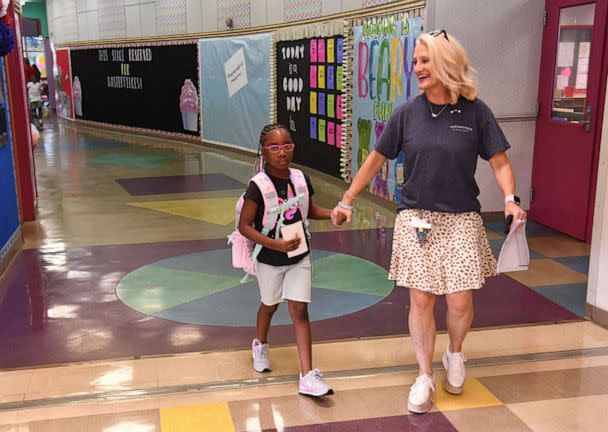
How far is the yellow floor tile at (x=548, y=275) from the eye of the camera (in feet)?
17.7

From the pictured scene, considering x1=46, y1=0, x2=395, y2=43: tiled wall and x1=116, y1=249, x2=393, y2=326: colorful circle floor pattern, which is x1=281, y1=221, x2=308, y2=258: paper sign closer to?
x1=116, y1=249, x2=393, y2=326: colorful circle floor pattern

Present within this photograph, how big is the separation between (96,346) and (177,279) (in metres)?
1.36

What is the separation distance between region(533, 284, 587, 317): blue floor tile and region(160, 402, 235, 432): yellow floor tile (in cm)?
261

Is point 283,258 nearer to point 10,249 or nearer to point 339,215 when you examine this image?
point 339,215

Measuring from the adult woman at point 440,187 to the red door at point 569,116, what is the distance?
139 inches

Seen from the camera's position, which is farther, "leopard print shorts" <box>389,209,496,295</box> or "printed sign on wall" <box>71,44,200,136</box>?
"printed sign on wall" <box>71,44,200,136</box>

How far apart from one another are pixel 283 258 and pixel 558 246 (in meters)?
3.86

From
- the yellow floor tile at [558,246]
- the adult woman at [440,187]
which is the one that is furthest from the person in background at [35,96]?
the adult woman at [440,187]

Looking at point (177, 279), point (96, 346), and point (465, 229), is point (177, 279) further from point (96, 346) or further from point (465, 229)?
point (465, 229)

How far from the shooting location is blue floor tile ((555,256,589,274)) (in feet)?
18.8

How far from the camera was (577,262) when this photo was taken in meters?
5.94

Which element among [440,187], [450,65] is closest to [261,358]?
[440,187]

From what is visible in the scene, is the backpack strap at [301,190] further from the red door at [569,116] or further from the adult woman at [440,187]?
the red door at [569,116]

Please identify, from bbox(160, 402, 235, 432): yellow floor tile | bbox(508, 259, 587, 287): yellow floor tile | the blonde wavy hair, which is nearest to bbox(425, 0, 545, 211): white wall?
bbox(508, 259, 587, 287): yellow floor tile
